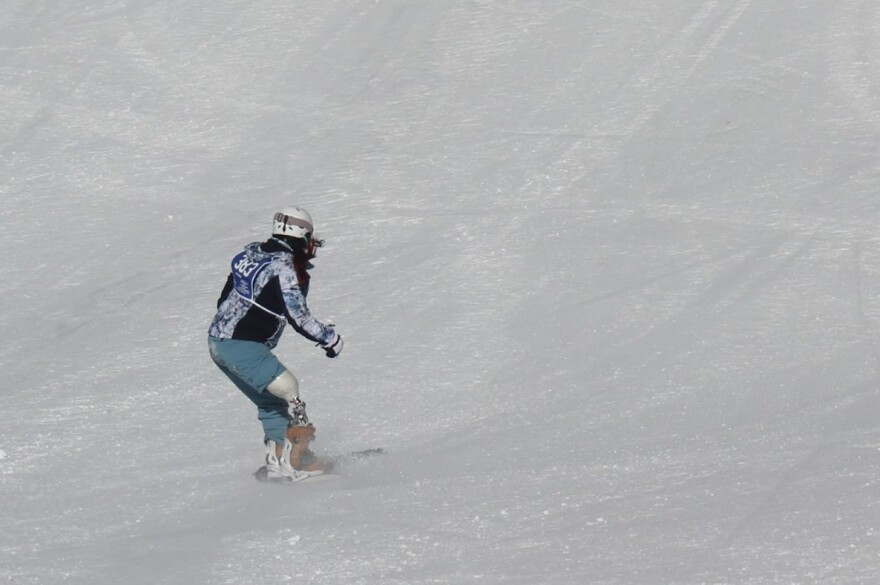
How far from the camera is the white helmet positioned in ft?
24.6

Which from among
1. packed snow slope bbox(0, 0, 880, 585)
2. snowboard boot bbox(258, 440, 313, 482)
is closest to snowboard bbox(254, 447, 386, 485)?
snowboard boot bbox(258, 440, 313, 482)

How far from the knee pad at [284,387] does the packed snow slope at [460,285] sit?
1.83ft

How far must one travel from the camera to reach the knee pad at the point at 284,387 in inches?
299

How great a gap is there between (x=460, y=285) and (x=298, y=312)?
12.7 ft

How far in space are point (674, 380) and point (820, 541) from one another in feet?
11.4

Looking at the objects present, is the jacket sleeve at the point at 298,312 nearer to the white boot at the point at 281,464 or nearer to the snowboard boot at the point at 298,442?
the snowboard boot at the point at 298,442

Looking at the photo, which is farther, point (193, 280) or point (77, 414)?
point (193, 280)

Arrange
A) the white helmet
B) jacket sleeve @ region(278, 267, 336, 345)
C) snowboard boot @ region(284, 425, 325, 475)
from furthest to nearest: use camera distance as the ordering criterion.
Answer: snowboard boot @ region(284, 425, 325, 475)
the white helmet
jacket sleeve @ region(278, 267, 336, 345)

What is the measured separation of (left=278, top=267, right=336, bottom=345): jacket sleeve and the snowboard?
98 centimetres

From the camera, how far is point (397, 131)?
14055mm

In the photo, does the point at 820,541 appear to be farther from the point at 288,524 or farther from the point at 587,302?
the point at 587,302

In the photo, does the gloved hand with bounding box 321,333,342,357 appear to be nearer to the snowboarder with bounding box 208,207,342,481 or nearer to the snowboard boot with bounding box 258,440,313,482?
the snowboarder with bounding box 208,207,342,481

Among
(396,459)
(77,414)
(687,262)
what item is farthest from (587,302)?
(77,414)

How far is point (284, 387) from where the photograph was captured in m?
7.61
